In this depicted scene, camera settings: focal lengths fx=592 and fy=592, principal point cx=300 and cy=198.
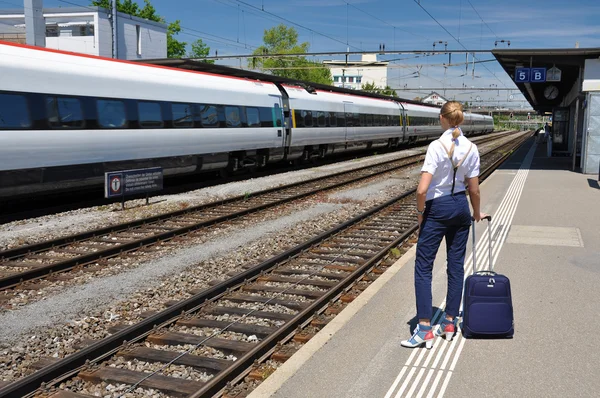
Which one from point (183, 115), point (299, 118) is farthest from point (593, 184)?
point (183, 115)

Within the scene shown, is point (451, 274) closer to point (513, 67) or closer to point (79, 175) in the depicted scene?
point (79, 175)

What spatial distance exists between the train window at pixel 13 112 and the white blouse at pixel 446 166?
26.3 ft

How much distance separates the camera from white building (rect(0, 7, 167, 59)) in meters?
47.9

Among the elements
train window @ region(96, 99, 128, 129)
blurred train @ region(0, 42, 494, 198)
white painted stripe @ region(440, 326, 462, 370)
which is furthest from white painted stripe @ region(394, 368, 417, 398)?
train window @ region(96, 99, 128, 129)

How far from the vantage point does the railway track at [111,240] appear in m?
7.46

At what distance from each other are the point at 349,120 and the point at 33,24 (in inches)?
1009

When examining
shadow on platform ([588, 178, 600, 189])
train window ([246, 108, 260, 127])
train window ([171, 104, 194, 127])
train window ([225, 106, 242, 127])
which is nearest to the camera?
train window ([171, 104, 194, 127])

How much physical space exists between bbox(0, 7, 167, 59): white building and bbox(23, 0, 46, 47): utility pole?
613cm

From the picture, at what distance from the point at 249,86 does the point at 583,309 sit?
45.4 ft

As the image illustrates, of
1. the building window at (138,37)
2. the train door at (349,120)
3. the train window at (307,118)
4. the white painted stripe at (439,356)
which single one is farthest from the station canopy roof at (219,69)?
the building window at (138,37)

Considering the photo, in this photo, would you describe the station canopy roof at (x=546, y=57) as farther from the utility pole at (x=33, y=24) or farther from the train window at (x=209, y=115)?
the utility pole at (x=33, y=24)

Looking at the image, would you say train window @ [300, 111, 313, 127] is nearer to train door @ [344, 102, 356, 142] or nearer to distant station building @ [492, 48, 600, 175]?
train door @ [344, 102, 356, 142]

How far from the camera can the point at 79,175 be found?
11602 mm

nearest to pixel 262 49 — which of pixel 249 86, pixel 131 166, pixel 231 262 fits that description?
pixel 249 86
